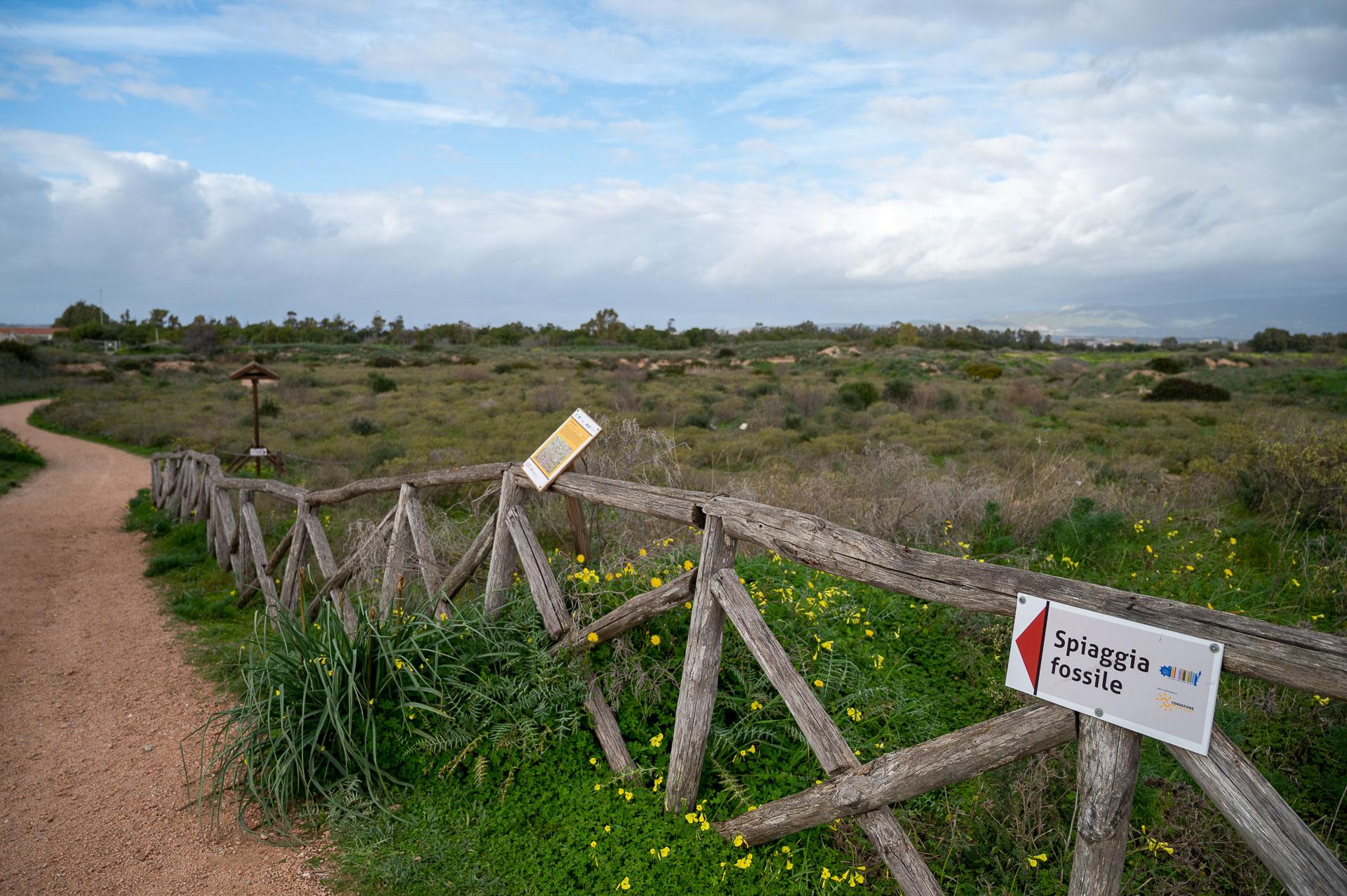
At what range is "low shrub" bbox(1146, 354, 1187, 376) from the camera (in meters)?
36.6

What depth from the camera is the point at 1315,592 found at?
611 centimetres

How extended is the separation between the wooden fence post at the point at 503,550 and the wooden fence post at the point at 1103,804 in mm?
3272

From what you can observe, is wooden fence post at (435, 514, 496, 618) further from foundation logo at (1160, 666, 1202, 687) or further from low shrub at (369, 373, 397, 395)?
low shrub at (369, 373, 397, 395)

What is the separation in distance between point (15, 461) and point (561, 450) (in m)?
16.9

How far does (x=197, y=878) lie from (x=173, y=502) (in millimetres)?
9537

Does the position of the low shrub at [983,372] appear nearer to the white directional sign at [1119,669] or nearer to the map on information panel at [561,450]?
the map on information panel at [561,450]

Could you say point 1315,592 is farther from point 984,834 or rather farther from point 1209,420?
point 1209,420

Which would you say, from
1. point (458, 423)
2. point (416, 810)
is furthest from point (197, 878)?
point (458, 423)

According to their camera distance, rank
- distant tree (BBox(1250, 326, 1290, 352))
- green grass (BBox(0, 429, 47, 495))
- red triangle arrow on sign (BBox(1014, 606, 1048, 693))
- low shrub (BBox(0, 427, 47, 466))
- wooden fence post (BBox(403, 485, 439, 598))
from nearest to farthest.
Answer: red triangle arrow on sign (BBox(1014, 606, 1048, 693)), wooden fence post (BBox(403, 485, 439, 598)), green grass (BBox(0, 429, 47, 495)), low shrub (BBox(0, 427, 47, 466)), distant tree (BBox(1250, 326, 1290, 352))

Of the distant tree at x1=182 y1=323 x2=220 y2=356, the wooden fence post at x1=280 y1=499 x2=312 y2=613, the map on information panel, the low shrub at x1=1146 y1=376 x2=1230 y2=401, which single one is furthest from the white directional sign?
the distant tree at x1=182 y1=323 x2=220 y2=356

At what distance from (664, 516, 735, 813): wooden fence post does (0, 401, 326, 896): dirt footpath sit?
170 centimetres

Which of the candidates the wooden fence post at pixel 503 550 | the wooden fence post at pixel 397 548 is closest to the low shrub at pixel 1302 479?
the wooden fence post at pixel 503 550

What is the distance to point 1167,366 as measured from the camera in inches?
1479

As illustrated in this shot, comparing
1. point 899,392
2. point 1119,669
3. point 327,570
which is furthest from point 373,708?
point 899,392
